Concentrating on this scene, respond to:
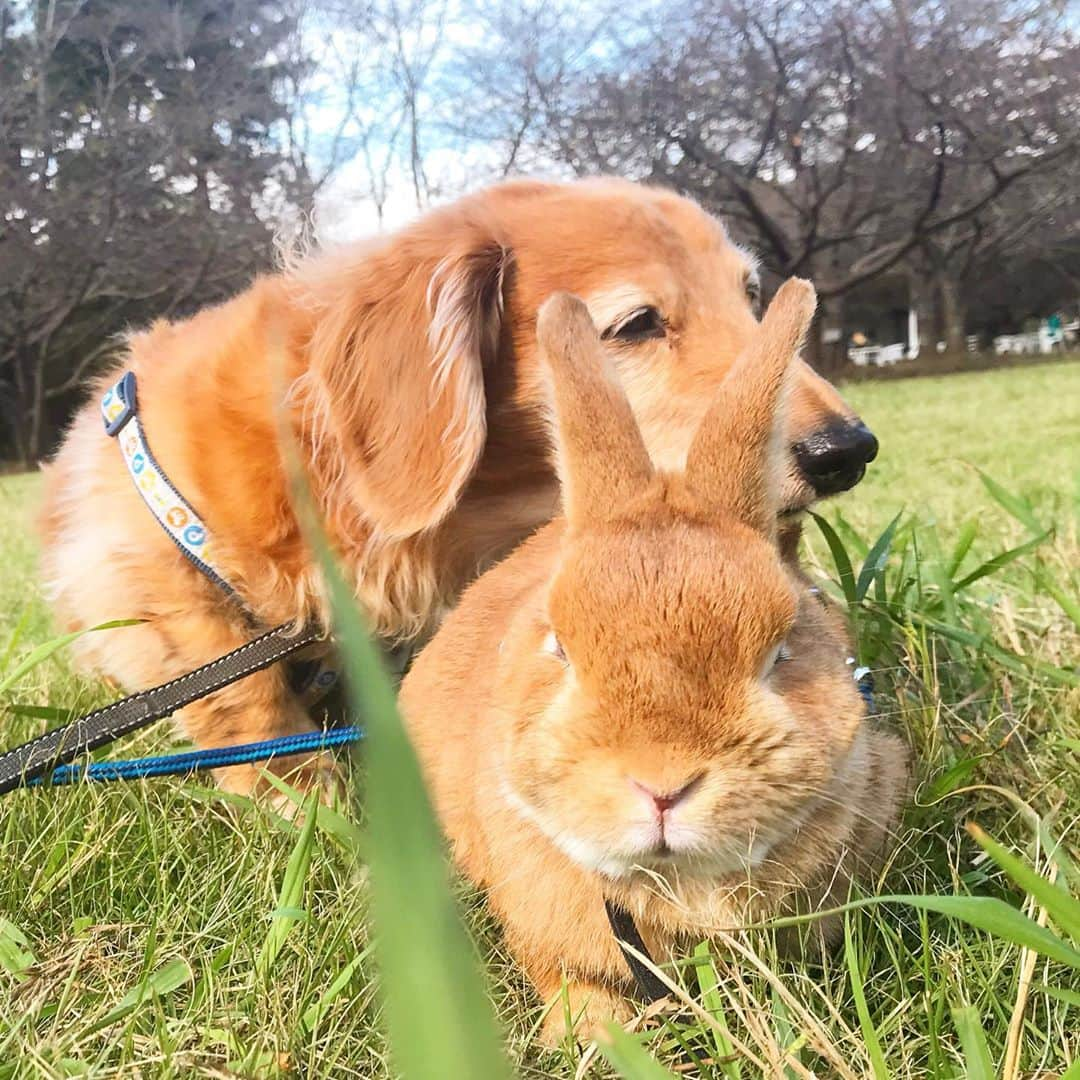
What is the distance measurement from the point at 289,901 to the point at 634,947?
419mm

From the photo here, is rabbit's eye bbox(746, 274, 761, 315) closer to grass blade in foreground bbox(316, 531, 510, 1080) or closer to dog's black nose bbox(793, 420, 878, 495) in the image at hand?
dog's black nose bbox(793, 420, 878, 495)

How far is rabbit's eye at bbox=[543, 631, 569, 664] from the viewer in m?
1.02

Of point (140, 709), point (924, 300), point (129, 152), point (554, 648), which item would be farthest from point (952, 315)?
point (554, 648)

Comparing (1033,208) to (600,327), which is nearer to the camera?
(600,327)

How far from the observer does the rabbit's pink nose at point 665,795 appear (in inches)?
34.5

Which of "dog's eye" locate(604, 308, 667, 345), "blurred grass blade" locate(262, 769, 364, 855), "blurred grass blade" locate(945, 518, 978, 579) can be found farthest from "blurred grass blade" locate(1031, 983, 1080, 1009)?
"dog's eye" locate(604, 308, 667, 345)

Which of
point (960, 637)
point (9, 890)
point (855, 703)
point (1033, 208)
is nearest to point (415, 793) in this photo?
point (855, 703)

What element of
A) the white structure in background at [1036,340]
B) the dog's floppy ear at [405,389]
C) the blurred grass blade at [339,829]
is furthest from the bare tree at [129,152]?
the white structure in background at [1036,340]

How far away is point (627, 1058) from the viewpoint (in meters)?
0.71

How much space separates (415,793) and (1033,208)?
25931 millimetres

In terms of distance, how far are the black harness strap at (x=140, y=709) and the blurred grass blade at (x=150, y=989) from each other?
470mm

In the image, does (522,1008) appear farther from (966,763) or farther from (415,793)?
(415,793)

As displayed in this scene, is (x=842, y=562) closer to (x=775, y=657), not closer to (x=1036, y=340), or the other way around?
(x=775, y=657)

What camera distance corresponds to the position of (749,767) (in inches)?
35.4
